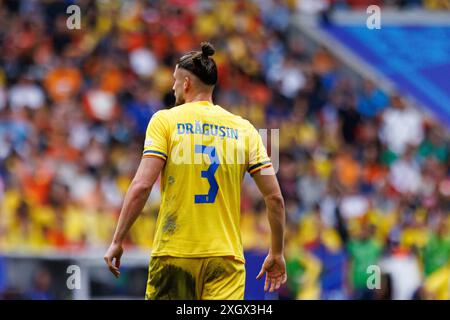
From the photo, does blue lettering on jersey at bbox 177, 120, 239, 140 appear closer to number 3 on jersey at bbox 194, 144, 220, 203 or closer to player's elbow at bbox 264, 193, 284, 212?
number 3 on jersey at bbox 194, 144, 220, 203

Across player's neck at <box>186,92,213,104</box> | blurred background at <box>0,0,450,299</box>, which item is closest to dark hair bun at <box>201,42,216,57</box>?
player's neck at <box>186,92,213,104</box>

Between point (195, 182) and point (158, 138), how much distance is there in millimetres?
343

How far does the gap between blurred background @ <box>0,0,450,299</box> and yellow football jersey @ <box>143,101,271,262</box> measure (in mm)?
4617

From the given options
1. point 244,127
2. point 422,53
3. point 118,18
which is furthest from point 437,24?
point 244,127

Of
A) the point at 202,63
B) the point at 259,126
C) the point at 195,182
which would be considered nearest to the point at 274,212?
the point at 195,182

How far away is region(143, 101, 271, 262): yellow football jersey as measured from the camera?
686 cm

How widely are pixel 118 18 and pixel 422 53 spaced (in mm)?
5063

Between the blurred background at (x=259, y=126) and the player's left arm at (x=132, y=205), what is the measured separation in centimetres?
486

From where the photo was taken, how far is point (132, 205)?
264 inches

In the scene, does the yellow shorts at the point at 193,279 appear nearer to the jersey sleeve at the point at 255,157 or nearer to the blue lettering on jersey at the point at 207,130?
the jersey sleeve at the point at 255,157

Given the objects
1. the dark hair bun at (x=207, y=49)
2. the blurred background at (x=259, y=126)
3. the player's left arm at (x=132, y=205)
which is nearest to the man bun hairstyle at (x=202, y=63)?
the dark hair bun at (x=207, y=49)

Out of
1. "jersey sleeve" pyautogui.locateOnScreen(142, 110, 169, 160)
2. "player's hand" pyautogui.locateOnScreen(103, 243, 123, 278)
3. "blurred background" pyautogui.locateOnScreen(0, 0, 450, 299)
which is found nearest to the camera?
"player's hand" pyautogui.locateOnScreen(103, 243, 123, 278)

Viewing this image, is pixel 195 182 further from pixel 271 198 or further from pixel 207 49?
pixel 207 49

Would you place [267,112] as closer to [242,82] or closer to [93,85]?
[242,82]
